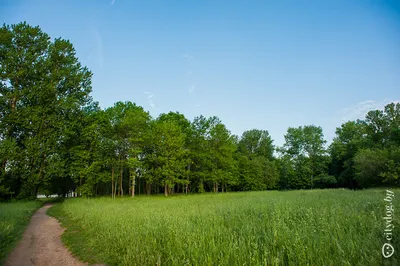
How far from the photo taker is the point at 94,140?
34.1 m

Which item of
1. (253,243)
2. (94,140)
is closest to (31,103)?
(94,140)

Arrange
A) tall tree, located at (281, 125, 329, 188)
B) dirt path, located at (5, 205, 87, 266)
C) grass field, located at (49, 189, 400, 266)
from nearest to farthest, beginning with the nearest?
grass field, located at (49, 189, 400, 266) → dirt path, located at (5, 205, 87, 266) → tall tree, located at (281, 125, 329, 188)

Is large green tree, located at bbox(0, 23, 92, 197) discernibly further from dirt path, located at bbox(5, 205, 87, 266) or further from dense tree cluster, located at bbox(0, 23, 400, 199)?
dirt path, located at bbox(5, 205, 87, 266)

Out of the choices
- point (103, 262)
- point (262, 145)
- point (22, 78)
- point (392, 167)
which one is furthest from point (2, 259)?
point (262, 145)

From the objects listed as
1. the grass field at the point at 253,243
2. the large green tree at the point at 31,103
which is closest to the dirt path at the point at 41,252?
the grass field at the point at 253,243

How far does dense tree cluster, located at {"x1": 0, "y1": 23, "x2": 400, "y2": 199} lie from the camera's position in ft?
84.8

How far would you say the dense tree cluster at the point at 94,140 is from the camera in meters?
25.9

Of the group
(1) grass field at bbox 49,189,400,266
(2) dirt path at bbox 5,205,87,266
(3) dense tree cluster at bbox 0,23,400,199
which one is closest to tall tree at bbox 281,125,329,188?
(3) dense tree cluster at bbox 0,23,400,199

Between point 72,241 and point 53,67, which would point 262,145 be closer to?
point 53,67

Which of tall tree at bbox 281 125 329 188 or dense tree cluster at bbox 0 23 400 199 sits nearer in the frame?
dense tree cluster at bbox 0 23 400 199

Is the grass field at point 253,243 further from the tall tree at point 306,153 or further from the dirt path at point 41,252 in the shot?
the tall tree at point 306,153

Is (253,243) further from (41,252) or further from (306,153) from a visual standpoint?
(306,153)

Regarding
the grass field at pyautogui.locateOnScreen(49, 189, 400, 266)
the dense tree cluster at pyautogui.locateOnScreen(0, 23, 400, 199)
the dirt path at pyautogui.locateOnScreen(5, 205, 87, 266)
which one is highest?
the dense tree cluster at pyautogui.locateOnScreen(0, 23, 400, 199)

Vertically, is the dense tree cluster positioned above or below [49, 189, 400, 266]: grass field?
above
